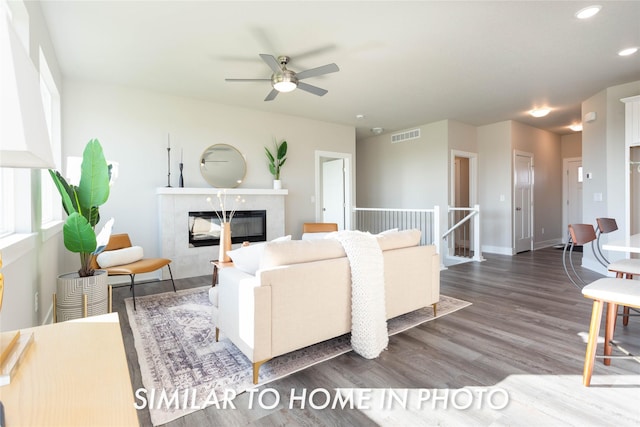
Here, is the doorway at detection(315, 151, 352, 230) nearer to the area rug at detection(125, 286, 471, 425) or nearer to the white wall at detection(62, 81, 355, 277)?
the white wall at detection(62, 81, 355, 277)

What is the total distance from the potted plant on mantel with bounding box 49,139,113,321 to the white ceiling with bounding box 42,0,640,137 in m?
1.28

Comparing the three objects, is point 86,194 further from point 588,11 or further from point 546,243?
point 546,243

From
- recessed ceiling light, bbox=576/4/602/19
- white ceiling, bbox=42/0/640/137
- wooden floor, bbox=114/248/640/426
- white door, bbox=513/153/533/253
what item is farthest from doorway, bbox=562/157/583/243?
recessed ceiling light, bbox=576/4/602/19

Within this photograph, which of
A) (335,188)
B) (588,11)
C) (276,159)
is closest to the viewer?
(588,11)

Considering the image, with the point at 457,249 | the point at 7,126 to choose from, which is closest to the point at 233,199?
the point at 7,126

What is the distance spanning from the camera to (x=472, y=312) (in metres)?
3.08

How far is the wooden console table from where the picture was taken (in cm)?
63

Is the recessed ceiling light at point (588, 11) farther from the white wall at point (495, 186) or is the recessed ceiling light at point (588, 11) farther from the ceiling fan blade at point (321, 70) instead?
the white wall at point (495, 186)

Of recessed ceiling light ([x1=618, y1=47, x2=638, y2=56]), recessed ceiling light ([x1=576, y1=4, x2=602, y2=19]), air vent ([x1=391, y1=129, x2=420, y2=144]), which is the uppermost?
recessed ceiling light ([x1=618, y1=47, x2=638, y2=56])

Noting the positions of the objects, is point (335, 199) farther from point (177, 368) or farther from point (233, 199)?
point (177, 368)

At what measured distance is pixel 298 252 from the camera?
2.12 meters

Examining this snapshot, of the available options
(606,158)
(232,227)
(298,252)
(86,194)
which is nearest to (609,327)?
(298,252)

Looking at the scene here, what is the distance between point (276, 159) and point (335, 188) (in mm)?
1694

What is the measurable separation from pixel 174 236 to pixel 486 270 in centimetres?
462
